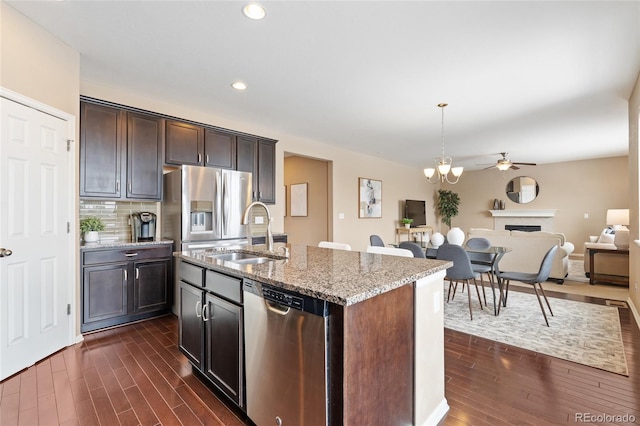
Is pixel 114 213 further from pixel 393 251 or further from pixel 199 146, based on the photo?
pixel 393 251

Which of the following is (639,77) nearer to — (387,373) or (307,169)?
(387,373)

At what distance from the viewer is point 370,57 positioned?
9.00 ft

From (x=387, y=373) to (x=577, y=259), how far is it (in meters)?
8.94

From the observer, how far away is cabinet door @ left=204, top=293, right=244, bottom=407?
5.55ft

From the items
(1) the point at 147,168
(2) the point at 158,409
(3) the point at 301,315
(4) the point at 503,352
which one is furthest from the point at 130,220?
(4) the point at 503,352

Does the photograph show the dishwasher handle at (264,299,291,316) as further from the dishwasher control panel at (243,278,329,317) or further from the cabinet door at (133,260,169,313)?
the cabinet door at (133,260,169,313)

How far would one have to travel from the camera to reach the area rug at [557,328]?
8.32 ft

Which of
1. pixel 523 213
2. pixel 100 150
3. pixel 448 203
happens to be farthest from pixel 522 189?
pixel 100 150

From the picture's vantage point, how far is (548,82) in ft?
10.6

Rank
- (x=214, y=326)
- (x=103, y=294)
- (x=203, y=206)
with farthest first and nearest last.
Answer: (x=203, y=206), (x=103, y=294), (x=214, y=326)

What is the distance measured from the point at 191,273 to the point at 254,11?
6.38 ft

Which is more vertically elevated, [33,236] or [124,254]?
→ [33,236]

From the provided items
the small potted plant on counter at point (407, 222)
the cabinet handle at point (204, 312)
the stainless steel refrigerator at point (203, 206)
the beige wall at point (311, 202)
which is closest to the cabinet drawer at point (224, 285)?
the cabinet handle at point (204, 312)

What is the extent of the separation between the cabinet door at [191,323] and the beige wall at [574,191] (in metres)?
9.51
